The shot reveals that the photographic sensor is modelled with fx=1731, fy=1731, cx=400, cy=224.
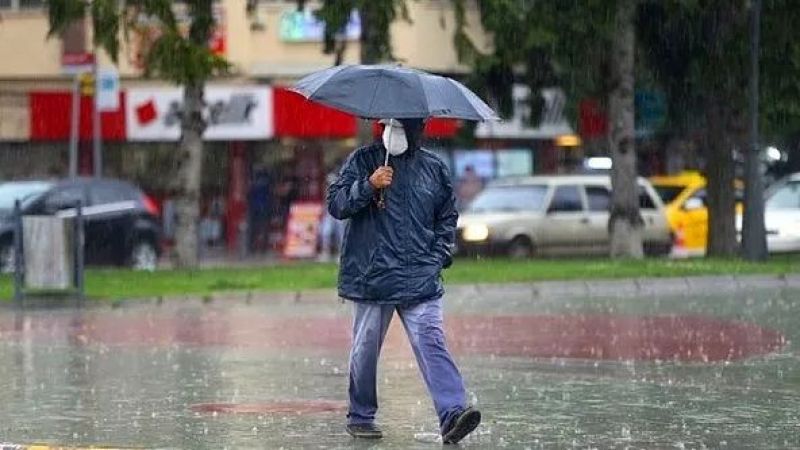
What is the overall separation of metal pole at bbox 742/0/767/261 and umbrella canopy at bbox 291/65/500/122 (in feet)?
51.9

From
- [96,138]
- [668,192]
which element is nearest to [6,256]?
[96,138]

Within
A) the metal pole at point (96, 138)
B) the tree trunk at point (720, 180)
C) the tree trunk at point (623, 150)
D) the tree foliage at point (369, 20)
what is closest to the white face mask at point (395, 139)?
the tree foliage at point (369, 20)

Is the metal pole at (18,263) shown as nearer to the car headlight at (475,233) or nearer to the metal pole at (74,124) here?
the car headlight at (475,233)

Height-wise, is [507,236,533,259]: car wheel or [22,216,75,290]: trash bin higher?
[22,216,75,290]: trash bin

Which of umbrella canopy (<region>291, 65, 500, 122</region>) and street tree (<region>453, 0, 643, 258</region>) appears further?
street tree (<region>453, 0, 643, 258</region>)

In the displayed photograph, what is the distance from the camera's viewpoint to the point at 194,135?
2619cm

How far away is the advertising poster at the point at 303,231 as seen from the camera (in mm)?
34500

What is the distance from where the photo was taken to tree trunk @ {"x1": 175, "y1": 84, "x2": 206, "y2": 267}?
26.2 meters

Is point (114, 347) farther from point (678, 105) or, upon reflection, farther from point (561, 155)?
point (561, 155)

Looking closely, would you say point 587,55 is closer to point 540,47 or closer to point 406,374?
point 540,47

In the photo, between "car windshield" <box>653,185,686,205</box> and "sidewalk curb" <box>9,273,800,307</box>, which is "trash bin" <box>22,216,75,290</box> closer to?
"sidewalk curb" <box>9,273,800,307</box>

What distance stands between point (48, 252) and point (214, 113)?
19.3 m

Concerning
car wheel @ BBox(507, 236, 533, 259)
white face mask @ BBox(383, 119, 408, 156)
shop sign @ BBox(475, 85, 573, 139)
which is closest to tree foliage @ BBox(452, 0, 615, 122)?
shop sign @ BBox(475, 85, 573, 139)

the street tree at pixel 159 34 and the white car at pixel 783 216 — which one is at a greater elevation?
the street tree at pixel 159 34
